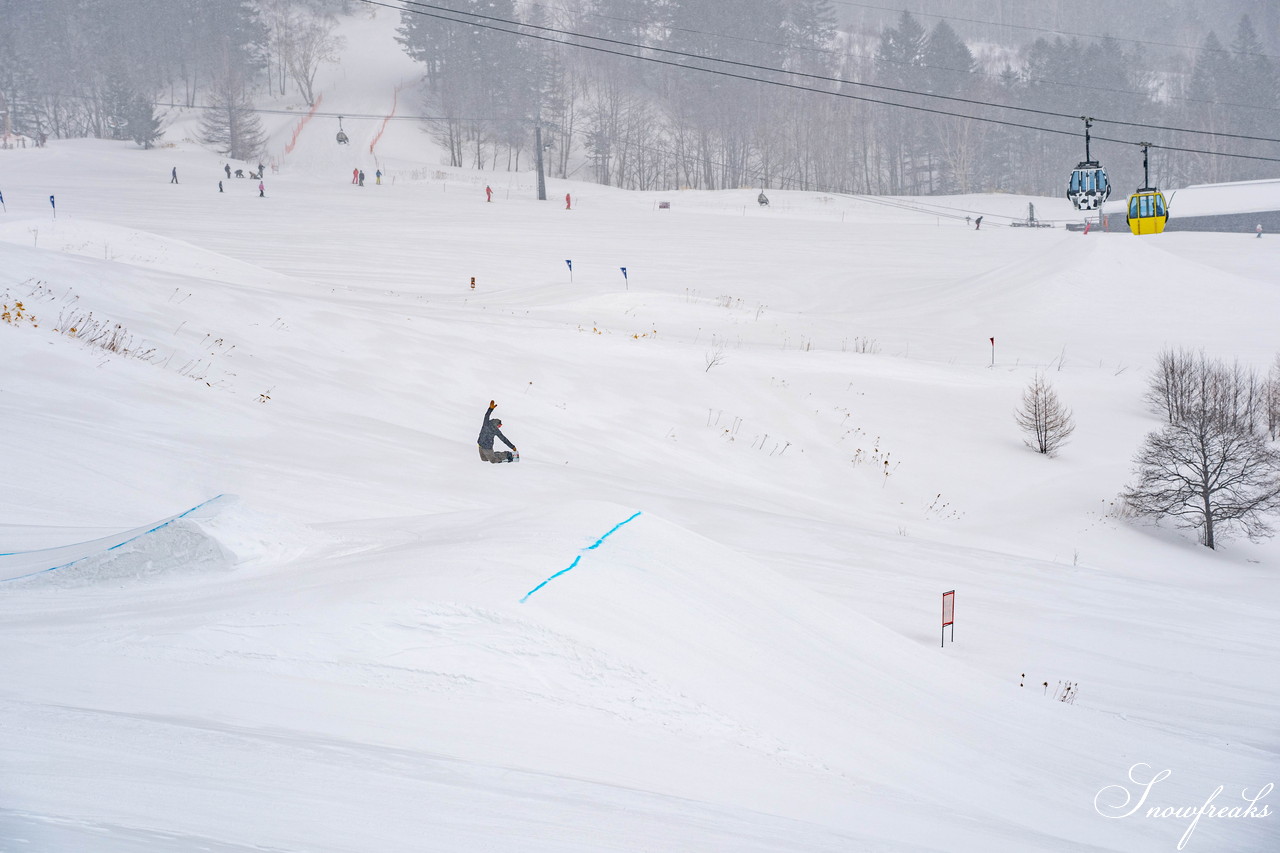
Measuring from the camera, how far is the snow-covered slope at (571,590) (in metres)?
4.46

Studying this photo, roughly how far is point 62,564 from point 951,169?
88583mm

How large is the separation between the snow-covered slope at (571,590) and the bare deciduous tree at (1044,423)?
0.47 metres

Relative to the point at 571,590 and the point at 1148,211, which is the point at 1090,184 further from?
the point at 571,590

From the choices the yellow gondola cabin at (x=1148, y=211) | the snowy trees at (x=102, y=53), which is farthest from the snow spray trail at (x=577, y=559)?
the snowy trees at (x=102, y=53)

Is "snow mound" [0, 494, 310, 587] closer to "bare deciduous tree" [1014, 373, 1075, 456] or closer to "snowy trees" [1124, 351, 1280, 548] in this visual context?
"snowy trees" [1124, 351, 1280, 548]

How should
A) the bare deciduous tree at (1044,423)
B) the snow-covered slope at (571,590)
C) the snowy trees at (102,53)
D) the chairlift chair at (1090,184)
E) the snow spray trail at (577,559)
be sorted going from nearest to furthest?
the snow-covered slope at (571,590) → the snow spray trail at (577,559) → the chairlift chair at (1090,184) → the bare deciduous tree at (1044,423) → the snowy trees at (102,53)

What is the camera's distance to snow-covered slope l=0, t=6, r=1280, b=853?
4461 mm

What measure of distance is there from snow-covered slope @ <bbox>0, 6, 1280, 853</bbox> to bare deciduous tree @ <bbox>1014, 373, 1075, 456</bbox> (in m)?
0.47

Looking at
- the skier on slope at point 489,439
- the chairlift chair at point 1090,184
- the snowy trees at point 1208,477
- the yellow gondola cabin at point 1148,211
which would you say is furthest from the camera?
the yellow gondola cabin at point 1148,211

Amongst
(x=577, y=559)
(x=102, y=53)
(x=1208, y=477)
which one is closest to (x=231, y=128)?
(x=102, y=53)

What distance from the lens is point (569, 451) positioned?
17.1 metres

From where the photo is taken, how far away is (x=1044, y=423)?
21156 millimetres

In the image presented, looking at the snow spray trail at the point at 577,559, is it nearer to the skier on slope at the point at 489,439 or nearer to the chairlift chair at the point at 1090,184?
the skier on slope at the point at 489,439

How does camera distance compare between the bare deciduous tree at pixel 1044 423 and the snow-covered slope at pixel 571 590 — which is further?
the bare deciduous tree at pixel 1044 423
